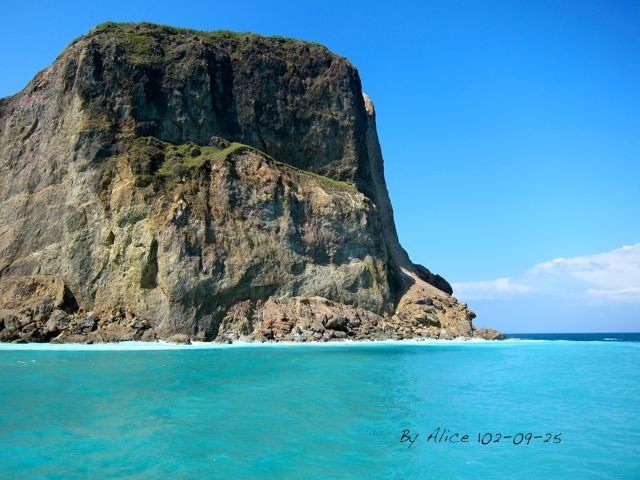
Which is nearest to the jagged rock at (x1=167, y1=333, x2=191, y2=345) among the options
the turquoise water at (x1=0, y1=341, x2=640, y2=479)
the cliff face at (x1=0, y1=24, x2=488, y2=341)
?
the cliff face at (x1=0, y1=24, x2=488, y2=341)

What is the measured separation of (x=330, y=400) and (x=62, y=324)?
108ft

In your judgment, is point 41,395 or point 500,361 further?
point 500,361

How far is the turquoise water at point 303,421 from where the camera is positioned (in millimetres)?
10773

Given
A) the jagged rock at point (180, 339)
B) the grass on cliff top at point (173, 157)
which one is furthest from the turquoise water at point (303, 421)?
the grass on cliff top at point (173, 157)

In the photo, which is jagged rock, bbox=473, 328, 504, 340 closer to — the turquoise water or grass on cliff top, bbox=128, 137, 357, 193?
grass on cliff top, bbox=128, 137, 357, 193


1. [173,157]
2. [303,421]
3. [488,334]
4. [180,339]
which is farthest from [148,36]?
[303,421]

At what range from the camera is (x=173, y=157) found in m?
53.0

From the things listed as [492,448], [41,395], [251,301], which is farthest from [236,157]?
[492,448]

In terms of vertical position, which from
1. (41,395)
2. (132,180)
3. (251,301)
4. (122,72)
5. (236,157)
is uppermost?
(122,72)

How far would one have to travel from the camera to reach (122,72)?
5381 cm

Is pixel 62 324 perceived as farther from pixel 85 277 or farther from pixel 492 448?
pixel 492 448

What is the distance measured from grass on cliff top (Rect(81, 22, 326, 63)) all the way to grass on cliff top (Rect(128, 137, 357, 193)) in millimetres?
9451

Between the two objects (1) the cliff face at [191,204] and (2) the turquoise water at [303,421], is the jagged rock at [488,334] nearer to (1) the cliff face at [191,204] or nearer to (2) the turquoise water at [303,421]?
(1) the cliff face at [191,204]

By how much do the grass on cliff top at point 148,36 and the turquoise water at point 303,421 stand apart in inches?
1549
